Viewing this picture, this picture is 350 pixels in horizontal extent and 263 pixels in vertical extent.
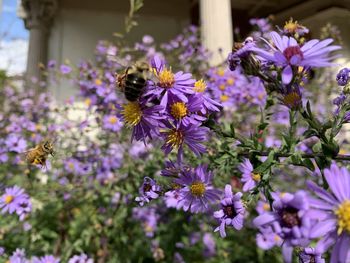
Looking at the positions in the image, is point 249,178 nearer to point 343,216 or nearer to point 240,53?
point 240,53

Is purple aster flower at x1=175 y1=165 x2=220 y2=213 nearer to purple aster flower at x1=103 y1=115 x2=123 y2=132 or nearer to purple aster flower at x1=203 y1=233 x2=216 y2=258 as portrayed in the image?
purple aster flower at x1=103 y1=115 x2=123 y2=132

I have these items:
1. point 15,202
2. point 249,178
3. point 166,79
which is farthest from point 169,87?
point 15,202

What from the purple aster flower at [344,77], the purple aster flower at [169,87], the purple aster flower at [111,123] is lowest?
the purple aster flower at [169,87]

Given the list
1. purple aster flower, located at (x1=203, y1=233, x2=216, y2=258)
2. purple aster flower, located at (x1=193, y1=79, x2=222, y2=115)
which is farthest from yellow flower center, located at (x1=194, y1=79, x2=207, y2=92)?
purple aster flower, located at (x1=203, y1=233, x2=216, y2=258)

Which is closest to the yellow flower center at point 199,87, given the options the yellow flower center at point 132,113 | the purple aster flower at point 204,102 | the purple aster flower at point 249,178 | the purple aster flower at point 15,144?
the purple aster flower at point 204,102

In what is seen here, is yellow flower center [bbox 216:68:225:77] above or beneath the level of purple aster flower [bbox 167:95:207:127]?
above

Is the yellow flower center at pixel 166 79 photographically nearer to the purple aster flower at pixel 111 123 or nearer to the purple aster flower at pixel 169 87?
the purple aster flower at pixel 169 87

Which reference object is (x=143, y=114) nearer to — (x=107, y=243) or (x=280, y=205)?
(x=280, y=205)
